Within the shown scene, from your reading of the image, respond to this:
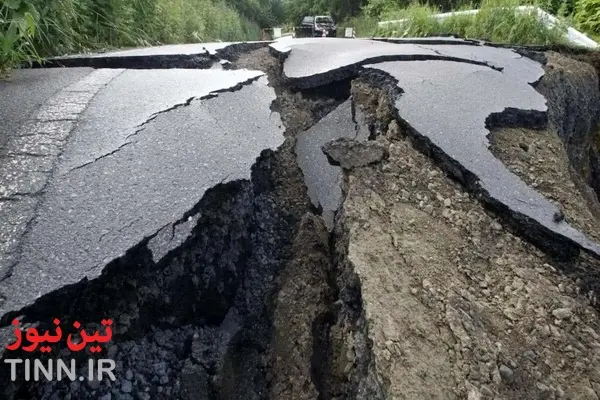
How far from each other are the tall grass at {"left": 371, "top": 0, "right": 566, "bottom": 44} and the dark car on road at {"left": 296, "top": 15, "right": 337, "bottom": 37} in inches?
313

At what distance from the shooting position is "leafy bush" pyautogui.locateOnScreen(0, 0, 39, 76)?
3156 millimetres

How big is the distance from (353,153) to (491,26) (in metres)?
6.41

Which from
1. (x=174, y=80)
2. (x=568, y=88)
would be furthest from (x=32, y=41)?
(x=568, y=88)

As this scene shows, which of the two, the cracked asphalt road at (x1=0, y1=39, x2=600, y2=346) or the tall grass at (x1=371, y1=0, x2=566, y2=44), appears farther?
the tall grass at (x1=371, y1=0, x2=566, y2=44)

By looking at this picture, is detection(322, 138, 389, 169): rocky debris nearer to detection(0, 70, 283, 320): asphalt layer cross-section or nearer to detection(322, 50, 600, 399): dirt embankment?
detection(322, 50, 600, 399): dirt embankment

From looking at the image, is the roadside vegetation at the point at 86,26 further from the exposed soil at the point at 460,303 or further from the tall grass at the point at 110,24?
the exposed soil at the point at 460,303

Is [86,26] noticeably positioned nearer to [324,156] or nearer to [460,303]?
[324,156]

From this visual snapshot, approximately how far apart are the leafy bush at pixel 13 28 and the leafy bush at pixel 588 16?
814 centimetres

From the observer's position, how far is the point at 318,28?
55.8 ft

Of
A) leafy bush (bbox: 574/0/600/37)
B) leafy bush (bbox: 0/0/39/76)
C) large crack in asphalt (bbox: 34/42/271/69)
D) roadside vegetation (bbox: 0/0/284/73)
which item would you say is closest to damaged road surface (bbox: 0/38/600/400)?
leafy bush (bbox: 0/0/39/76)
